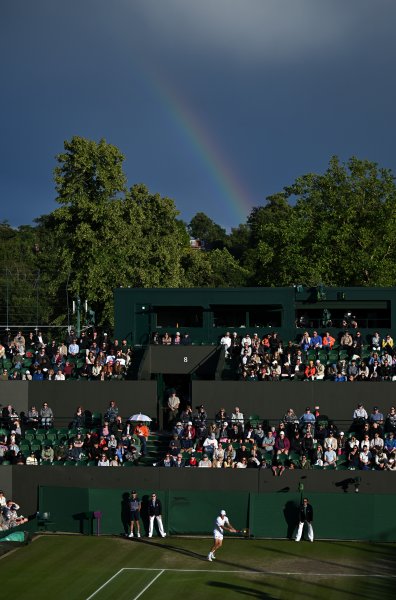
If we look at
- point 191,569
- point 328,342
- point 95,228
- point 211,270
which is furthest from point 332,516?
point 211,270

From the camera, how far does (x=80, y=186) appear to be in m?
60.8

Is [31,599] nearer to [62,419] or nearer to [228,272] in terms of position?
[62,419]

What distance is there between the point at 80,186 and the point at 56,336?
10504 millimetres

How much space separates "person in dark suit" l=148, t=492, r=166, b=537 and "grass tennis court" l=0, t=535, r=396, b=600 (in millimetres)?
491

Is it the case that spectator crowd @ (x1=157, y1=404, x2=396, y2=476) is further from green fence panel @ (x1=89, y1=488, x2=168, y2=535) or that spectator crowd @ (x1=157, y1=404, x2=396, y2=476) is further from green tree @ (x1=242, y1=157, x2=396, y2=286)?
green tree @ (x1=242, y1=157, x2=396, y2=286)

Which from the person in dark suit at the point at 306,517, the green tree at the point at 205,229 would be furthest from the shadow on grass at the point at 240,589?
the green tree at the point at 205,229

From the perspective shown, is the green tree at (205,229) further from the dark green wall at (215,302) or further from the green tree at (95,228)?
the dark green wall at (215,302)

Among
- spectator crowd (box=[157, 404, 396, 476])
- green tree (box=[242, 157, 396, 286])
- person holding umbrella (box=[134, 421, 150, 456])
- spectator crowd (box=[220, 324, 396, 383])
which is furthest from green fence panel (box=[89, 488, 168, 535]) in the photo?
green tree (box=[242, 157, 396, 286])

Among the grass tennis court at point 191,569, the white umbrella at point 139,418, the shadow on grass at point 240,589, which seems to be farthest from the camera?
the white umbrella at point 139,418

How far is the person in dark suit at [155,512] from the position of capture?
3356 cm

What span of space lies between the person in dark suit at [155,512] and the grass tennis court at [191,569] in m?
0.49

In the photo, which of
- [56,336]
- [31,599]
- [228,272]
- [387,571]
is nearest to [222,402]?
[387,571]

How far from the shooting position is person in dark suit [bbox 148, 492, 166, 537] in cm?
3356

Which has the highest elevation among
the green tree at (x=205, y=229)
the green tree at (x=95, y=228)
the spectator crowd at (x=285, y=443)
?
the green tree at (x=205, y=229)
